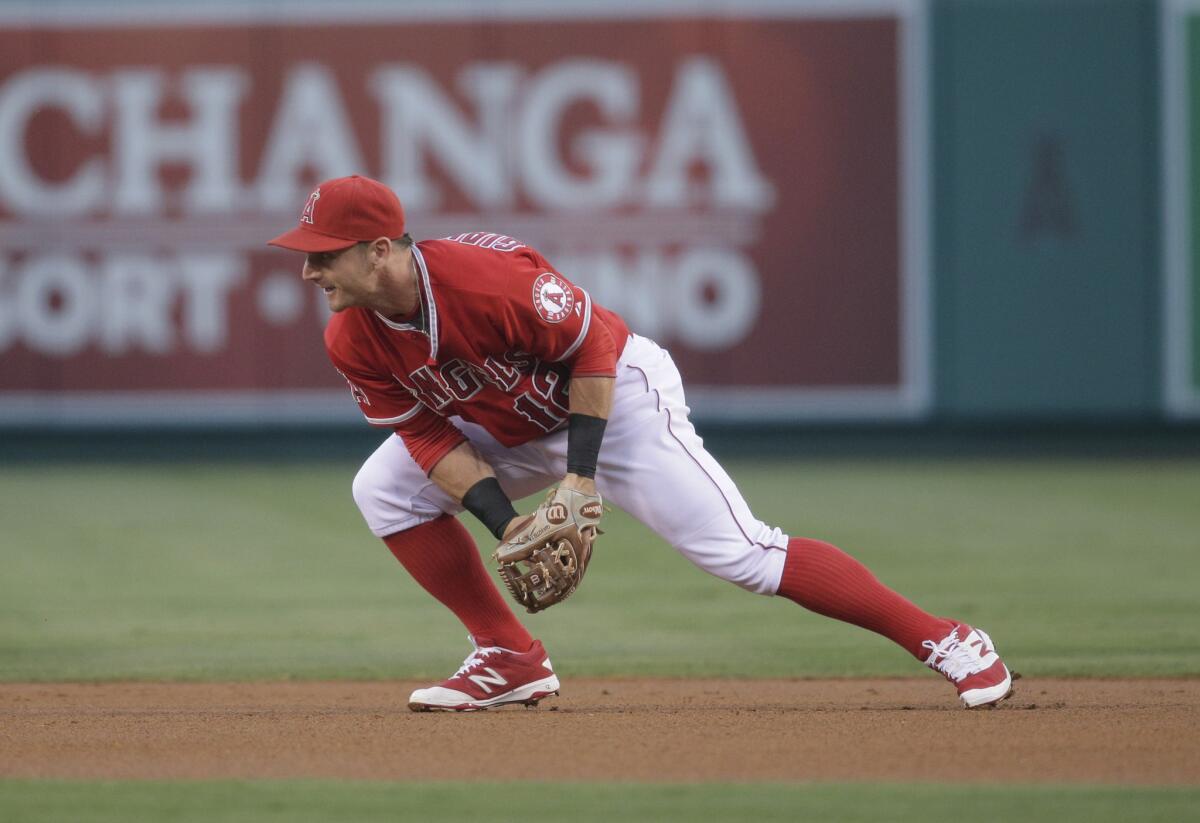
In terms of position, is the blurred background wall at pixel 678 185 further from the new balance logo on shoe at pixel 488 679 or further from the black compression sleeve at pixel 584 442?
the black compression sleeve at pixel 584 442

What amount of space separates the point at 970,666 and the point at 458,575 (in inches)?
54.2

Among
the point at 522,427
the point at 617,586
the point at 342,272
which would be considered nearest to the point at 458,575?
the point at 522,427

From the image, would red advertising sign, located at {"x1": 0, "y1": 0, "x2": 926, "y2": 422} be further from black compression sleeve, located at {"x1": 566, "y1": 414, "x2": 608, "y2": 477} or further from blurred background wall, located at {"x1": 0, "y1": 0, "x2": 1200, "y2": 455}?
black compression sleeve, located at {"x1": 566, "y1": 414, "x2": 608, "y2": 477}

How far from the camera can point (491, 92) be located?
12906mm

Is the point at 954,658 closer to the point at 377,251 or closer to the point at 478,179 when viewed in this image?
the point at 377,251

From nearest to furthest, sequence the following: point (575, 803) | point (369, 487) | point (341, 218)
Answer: point (575, 803)
point (341, 218)
point (369, 487)

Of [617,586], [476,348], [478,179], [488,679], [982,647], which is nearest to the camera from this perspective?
[476,348]

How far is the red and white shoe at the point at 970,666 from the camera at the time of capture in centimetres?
452

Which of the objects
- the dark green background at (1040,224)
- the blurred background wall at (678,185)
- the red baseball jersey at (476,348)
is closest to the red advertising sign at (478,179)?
the blurred background wall at (678,185)

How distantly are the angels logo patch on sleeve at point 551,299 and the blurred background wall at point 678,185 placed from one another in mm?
8486

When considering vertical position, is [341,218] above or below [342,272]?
above

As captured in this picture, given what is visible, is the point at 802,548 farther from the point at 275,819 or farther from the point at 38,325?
the point at 38,325

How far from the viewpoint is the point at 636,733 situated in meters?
4.41

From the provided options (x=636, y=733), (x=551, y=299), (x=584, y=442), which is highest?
(x=551, y=299)
